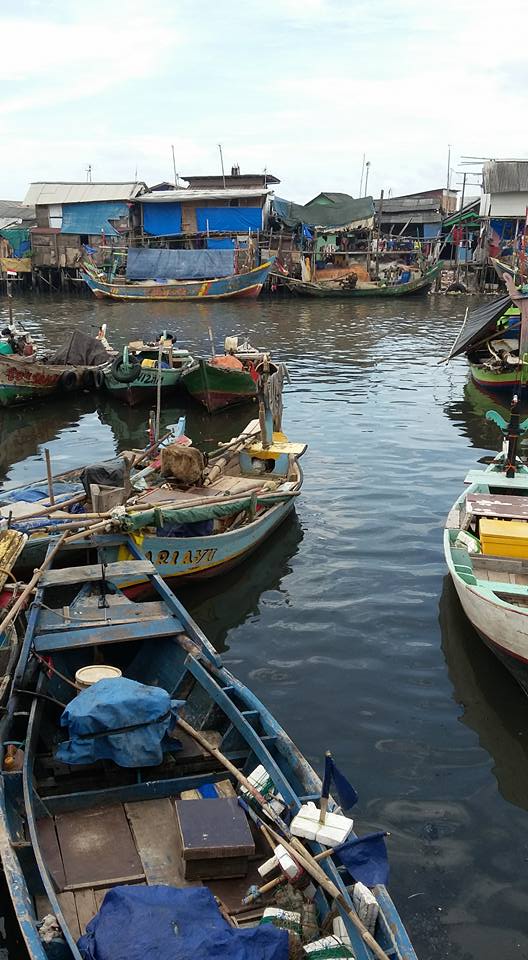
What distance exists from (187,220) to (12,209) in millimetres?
16462

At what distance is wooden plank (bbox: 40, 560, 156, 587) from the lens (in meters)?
8.01

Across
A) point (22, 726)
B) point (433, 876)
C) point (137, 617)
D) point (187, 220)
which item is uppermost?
point (187, 220)

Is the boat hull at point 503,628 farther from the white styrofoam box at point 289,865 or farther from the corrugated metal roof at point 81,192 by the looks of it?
the corrugated metal roof at point 81,192

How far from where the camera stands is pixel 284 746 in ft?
18.8

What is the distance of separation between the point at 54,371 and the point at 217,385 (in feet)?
16.3

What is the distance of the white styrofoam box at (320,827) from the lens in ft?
14.9

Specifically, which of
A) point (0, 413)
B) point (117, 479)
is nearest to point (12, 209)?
point (0, 413)

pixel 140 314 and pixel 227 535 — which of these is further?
pixel 140 314

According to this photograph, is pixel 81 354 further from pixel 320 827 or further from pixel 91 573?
pixel 320 827

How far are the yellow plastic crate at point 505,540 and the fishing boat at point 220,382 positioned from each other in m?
10.8

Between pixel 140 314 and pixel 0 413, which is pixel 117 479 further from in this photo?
pixel 140 314

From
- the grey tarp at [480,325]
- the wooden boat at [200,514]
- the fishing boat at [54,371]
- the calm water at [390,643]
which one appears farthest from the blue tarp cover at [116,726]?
the grey tarp at [480,325]

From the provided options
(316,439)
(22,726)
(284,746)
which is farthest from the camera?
(316,439)

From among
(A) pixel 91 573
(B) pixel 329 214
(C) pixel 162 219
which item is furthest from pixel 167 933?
(B) pixel 329 214
